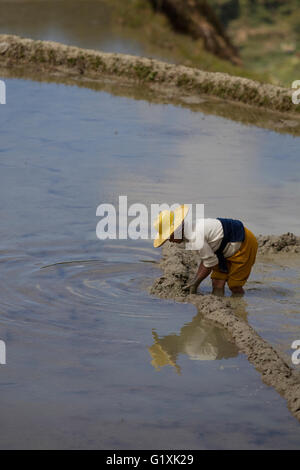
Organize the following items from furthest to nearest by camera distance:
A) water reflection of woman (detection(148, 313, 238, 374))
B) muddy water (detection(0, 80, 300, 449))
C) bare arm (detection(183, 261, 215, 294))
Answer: bare arm (detection(183, 261, 215, 294)), water reflection of woman (detection(148, 313, 238, 374)), muddy water (detection(0, 80, 300, 449))

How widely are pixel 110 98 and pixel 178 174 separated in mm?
3127

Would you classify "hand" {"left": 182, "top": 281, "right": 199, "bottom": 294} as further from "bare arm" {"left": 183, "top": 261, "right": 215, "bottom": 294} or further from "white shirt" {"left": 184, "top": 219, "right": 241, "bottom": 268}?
"white shirt" {"left": 184, "top": 219, "right": 241, "bottom": 268}

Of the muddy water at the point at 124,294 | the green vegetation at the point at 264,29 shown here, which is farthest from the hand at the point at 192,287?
the green vegetation at the point at 264,29

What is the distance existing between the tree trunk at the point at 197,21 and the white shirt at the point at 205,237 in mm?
12046

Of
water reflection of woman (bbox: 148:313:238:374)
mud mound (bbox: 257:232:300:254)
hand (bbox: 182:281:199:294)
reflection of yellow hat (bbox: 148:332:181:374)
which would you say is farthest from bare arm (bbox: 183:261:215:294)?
A: mud mound (bbox: 257:232:300:254)

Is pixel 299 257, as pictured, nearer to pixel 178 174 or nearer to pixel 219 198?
pixel 219 198

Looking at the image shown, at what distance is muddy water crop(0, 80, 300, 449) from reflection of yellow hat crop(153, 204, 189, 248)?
0.45 m

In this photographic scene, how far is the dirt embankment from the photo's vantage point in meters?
10.2

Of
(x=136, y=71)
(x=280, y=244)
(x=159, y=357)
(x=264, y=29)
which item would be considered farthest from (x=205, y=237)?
(x=264, y=29)

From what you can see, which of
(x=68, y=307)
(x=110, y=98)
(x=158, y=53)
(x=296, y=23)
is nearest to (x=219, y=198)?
(x=68, y=307)

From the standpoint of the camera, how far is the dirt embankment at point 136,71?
33.6 ft

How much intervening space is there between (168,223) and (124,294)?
2.02 feet

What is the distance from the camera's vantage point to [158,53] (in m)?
Answer: 13.0

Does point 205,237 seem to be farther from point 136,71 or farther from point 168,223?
point 136,71
